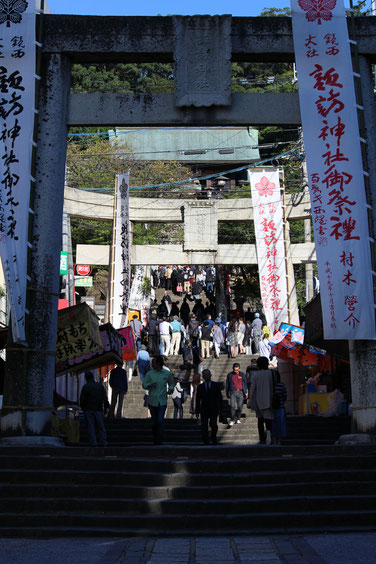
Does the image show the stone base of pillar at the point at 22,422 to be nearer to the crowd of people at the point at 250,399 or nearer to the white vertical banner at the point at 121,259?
the crowd of people at the point at 250,399

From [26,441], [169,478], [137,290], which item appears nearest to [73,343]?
[26,441]

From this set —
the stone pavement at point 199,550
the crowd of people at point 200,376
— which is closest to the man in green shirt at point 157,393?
the crowd of people at point 200,376

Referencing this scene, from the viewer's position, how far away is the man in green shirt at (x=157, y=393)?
13.3m

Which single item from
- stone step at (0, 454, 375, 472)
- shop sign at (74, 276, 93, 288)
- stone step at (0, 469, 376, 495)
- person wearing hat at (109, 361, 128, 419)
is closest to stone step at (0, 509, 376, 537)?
stone step at (0, 469, 376, 495)

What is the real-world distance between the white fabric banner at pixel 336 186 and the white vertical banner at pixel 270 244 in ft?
37.3

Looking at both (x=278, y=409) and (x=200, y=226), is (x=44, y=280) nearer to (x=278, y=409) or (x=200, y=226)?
(x=278, y=409)

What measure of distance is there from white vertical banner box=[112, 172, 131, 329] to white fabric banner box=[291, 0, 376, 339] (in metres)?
12.0

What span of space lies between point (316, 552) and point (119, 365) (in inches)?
441

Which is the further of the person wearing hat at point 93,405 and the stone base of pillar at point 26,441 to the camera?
the person wearing hat at point 93,405

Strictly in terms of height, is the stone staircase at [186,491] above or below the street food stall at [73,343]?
below

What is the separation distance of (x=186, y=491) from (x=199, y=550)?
1.66 meters

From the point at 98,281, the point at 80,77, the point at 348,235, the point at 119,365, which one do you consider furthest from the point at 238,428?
the point at 80,77

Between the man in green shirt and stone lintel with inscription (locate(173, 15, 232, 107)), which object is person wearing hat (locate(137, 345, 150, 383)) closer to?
the man in green shirt

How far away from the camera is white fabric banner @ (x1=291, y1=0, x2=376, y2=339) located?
1158cm
